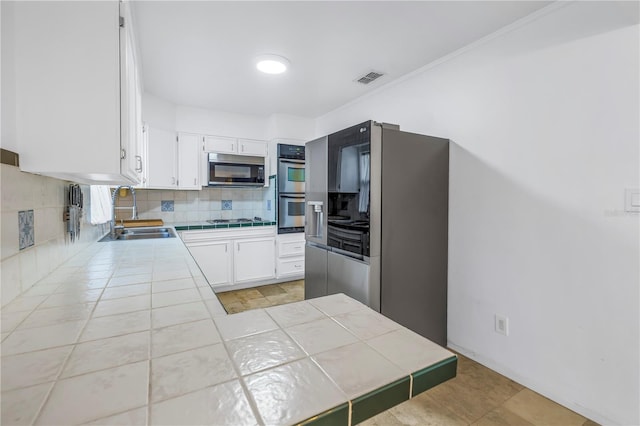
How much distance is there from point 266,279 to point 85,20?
3.24 meters

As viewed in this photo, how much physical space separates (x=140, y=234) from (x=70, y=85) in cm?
194

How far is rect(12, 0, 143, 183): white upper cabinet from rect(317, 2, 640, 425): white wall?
2.20 m

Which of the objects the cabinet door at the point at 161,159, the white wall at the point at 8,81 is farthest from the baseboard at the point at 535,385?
the cabinet door at the point at 161,159

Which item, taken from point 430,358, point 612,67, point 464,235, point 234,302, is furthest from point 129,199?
point 612,67

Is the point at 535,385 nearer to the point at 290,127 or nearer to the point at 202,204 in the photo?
the point at 290,127

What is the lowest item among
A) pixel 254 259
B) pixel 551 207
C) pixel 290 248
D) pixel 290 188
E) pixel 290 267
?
pixel 290 267

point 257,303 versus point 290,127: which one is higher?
point 290,127

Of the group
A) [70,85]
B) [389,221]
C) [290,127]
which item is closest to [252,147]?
[290,127]

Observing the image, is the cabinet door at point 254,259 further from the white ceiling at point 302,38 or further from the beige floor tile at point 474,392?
the beige floor tile at point 474,392

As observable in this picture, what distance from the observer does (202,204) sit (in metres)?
4.02

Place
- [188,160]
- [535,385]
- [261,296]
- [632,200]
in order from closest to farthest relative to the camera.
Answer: [632,200] < [535,385] < [261,296] < [188,160]

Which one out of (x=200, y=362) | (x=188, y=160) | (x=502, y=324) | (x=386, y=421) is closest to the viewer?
(x=200, y=362)

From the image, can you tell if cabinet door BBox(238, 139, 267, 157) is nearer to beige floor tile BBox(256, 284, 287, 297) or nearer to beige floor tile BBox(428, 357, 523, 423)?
beige floor tile BBox(256, 284, 287, 297)

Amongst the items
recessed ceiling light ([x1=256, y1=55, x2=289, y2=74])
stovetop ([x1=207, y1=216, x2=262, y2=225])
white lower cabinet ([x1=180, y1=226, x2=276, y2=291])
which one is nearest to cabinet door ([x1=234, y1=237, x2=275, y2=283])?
white lower cabinet ([x1=180, y1=226, x2=276, y2=291])
